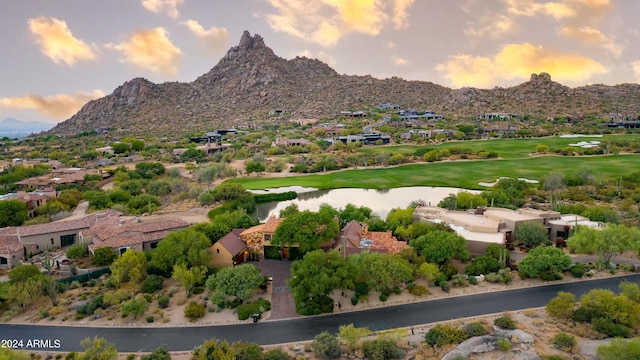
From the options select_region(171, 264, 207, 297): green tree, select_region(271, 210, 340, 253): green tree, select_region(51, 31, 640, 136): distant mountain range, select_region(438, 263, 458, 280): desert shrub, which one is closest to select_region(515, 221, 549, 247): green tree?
select_region(438, 263, 458, 280): desert shrub

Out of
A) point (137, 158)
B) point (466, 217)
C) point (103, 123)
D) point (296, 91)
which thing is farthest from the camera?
point (296, 91)

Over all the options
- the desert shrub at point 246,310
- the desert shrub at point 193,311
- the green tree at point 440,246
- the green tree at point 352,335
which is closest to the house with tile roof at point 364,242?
the green tree at point 440,246

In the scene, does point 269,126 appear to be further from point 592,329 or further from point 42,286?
point 592,329

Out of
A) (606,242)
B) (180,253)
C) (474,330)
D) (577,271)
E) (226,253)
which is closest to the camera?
(474,330)

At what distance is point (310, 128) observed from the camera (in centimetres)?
14112

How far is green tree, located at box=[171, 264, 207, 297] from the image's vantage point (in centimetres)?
2962

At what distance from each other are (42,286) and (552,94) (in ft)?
627

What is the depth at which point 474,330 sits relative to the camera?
23.5 m

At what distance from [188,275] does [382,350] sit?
1513 cm

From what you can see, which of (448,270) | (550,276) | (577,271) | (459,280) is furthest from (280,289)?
(577,271)

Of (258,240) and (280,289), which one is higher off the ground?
(258,240)

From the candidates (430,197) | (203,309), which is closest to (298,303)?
(203,309)

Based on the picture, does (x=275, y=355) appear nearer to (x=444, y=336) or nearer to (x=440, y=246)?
(x=444, y=336)

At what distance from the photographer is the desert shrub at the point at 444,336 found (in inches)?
889
